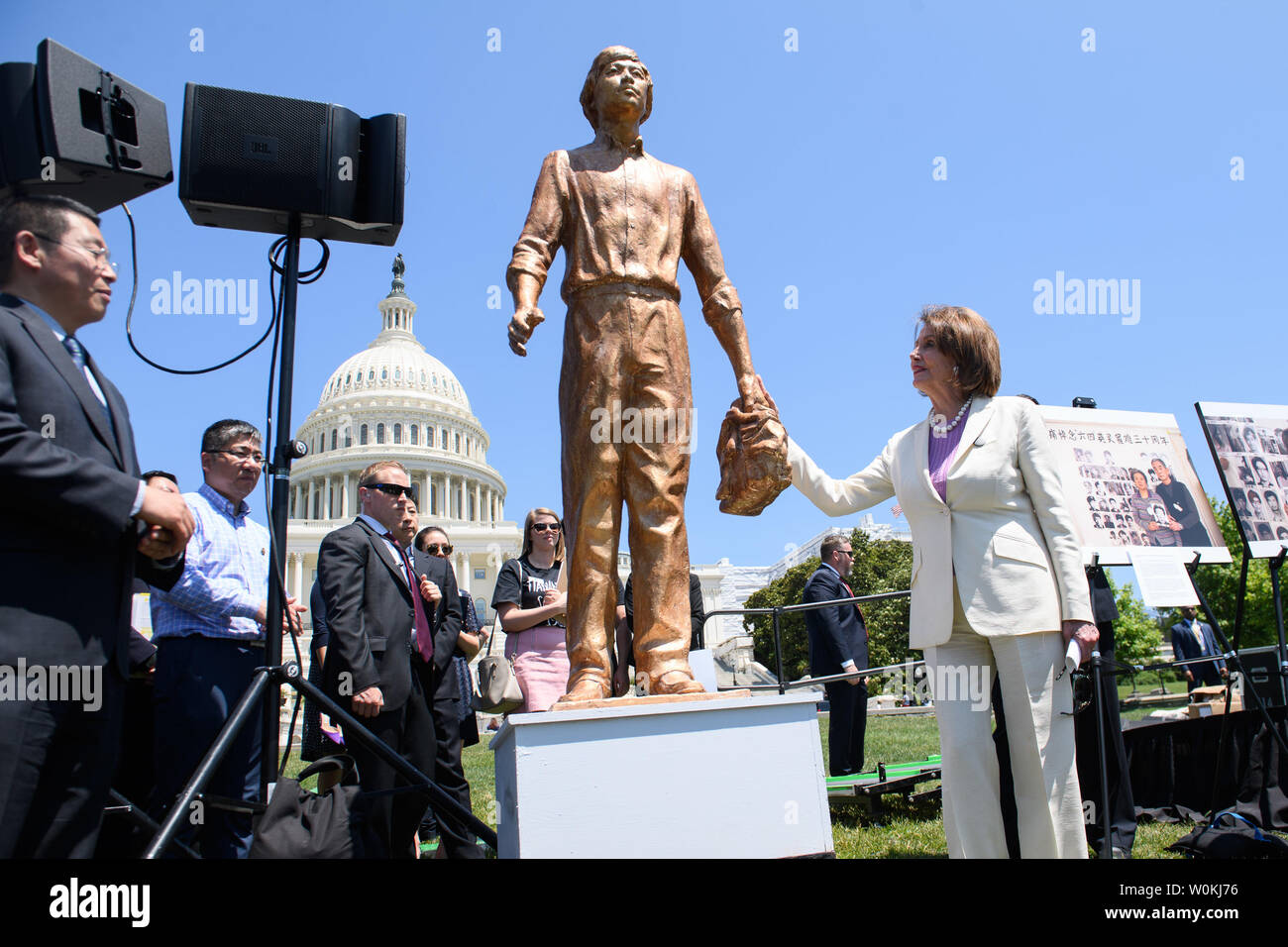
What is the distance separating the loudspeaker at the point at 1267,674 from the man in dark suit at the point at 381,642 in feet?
15.3

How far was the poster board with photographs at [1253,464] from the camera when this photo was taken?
5.71 m

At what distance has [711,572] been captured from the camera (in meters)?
96.1

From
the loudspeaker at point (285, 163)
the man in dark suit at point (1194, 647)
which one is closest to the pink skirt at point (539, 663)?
the loudspeaker at point (285, 163)

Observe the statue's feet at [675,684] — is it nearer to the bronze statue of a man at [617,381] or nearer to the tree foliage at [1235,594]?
the bronze statue of a man at [617,381]

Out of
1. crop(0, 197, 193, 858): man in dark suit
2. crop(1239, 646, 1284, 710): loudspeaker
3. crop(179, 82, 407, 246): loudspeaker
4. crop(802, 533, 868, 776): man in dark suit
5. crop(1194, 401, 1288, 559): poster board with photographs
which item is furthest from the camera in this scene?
crop(802, 533, 868, 776): man in dark suit

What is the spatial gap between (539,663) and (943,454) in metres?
3.25

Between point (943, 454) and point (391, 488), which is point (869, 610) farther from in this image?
point (943, 454)

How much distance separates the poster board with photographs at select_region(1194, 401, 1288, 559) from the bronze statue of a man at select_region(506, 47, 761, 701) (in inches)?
140

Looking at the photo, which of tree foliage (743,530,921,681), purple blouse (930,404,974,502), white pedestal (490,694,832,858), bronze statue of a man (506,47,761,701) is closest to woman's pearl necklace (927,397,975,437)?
purple blouse (930,404,974,502)

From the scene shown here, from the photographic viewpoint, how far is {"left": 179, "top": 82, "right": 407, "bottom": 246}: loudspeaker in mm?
3773

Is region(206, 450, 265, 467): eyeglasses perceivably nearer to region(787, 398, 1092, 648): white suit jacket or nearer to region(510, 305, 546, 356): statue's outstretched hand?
region(510, 305, 546, 356): statue's outstretched hand
